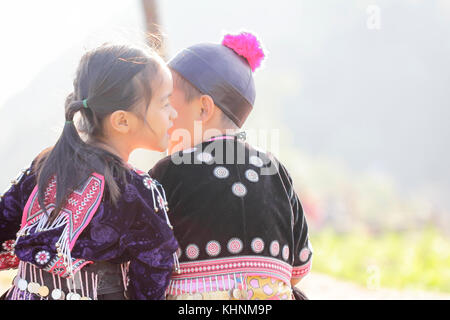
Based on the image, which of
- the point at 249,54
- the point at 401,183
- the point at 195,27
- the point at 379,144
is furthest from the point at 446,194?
the point at 249,54

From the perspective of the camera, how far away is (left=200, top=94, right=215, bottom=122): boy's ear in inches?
96.5

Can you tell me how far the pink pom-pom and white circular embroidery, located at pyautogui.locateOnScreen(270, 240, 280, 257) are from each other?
0.90 m

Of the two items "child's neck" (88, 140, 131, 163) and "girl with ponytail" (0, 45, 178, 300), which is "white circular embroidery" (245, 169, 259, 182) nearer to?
"girl with ponytail" (0, 45, 178, 300)

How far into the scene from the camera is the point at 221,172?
2.19 meters

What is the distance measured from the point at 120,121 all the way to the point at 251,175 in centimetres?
58

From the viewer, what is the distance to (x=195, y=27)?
11.5 m

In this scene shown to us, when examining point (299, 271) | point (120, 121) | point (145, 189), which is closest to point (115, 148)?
point (120, 121)

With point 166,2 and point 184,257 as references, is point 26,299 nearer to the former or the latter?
point 184,257

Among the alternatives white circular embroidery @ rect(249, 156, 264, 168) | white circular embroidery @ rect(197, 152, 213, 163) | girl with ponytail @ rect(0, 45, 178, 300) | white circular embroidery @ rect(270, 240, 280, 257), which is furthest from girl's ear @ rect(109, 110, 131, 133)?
white circular embroidery @ rect(270, 240, 280, 257)

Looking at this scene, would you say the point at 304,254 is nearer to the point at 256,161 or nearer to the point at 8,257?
the point at 256,161

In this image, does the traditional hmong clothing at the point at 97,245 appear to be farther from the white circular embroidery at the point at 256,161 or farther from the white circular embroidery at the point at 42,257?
the white circular embroidery at the point at 256,161

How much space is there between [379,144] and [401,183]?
46.9 inches

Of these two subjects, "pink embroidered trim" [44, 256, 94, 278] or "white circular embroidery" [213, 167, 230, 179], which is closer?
"pink embroidered trim" [44, 256, 94, 278]

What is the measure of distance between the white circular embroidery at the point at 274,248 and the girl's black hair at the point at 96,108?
0.69 meters
